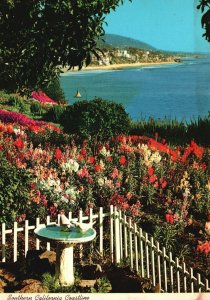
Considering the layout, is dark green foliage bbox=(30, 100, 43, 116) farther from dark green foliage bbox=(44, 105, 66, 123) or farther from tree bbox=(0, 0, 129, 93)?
tree bbox=(0, 0, 129, 93)

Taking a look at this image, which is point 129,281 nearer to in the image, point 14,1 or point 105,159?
point 105,159

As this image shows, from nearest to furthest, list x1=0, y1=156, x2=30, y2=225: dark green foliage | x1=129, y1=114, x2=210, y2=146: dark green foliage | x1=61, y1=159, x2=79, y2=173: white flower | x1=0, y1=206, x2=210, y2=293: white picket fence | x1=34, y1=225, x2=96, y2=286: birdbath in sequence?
1. x1=34, y1=225, x2=96, y2=286: birdbath
2. x1=0, y1=206, x2=210, y2=293: white picket fence
3. x1=0, y1=156, x2=30, y2=225: dark green foliage
4. x1=61, y1=159, x2=79, y2=173: white flower
5. x1=129, y1=114, x2=210, y2=146: dark green foliage

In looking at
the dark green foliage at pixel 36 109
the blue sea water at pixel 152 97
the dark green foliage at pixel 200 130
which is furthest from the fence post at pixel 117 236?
the dark green foliage at pixel 36 109

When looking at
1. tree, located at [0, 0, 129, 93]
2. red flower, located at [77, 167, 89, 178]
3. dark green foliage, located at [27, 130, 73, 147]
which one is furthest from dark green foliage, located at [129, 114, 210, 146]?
red flower, located at [77, 167, 89, 178]

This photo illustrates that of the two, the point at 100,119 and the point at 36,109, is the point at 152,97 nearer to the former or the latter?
the point at 36,109

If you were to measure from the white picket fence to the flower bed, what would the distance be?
0.64 m

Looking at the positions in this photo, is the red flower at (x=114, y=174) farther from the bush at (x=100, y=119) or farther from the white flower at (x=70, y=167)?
the bush at (x=100, y=119)

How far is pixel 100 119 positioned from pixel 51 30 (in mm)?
7440

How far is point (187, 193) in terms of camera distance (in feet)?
34.6

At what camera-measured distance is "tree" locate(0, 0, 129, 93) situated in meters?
14.6

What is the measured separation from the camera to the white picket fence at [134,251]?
7.83 m

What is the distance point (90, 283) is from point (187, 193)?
4110 millimetres

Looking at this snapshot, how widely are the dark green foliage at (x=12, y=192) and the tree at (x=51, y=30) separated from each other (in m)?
5.72

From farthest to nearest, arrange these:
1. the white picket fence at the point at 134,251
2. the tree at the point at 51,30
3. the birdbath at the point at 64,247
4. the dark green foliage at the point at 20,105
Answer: the dark green foliage at the point at 20,105
the tree at the point at 51,30
the white picket fence at the point at 134,251
the birdbath at the point at 64,247
